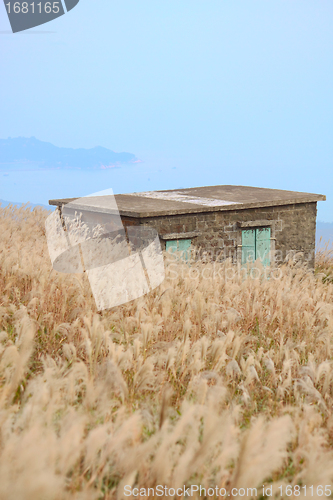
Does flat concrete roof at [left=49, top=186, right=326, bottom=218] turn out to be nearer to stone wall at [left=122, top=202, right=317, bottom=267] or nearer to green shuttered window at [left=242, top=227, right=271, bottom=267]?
stone wall at [left=122, top=202, right=317, bottom=267]

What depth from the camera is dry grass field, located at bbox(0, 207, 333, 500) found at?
1772 mm

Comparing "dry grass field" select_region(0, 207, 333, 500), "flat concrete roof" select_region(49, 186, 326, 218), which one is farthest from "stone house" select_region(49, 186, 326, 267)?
"dry grass field" select_region(0, 207, 333, 500)

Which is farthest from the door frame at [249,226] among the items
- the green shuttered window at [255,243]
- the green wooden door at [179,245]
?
the green wooden door at [179,245]

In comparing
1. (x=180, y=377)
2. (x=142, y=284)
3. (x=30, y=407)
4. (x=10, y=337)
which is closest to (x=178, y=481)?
(x=30, y=407)

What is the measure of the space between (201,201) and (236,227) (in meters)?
1.27

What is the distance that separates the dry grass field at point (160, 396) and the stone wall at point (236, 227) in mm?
4449

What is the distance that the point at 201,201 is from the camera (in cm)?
1314

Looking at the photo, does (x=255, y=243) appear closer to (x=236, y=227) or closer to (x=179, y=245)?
(x=236, y=227)

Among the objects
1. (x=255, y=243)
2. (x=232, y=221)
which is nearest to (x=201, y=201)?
(x=232, y=221)

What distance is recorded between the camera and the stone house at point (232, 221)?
11.4 m

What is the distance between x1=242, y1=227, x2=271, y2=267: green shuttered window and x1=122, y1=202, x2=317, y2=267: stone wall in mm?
201

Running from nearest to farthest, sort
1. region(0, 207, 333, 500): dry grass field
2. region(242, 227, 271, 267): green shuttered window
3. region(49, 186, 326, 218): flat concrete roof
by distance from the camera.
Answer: region(0, 207, 333, 500): dry grass field → region(49, 186, 326, 218): flat concrete roof → region(242, 227, 271, 267): green shuttered window

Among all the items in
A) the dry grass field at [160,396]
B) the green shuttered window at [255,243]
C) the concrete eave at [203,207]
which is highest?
the concrete eave at [203,207]

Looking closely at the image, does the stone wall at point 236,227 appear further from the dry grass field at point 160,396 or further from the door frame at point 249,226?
the dry grass field at point 160,396
